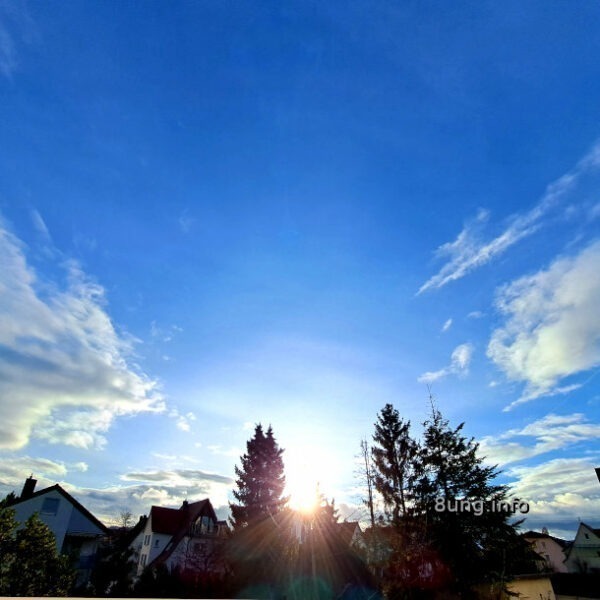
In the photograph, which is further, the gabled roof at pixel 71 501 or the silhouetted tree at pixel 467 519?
the gabled roof at pixel 71 501

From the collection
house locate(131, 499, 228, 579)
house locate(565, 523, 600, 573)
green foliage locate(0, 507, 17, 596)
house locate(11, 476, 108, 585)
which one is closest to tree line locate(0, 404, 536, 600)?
green foliage locate(0, 507, 17, 596)

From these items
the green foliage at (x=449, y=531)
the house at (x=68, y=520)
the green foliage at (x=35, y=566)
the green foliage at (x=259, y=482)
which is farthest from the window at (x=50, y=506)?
the green foliage at (x=449, y=531)

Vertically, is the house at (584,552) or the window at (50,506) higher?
the window at (50,506)

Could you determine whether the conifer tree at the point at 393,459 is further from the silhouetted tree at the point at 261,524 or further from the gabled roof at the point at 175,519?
the gabled roof at the point at 175,519

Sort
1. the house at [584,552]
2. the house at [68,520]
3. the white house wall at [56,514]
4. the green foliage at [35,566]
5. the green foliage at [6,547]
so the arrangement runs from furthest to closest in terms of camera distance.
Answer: the house at [584,552] < the house at [68,520] < the white house wall at [56,514] < the green foliage at [35,566] < the green foliage at [6,547]

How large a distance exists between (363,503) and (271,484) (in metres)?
7.89

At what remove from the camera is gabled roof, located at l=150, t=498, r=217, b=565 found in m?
41.4

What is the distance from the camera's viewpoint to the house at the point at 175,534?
39.4m

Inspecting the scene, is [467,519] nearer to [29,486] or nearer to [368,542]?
[368,542]

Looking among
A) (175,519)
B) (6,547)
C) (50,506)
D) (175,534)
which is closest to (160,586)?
(50,506)

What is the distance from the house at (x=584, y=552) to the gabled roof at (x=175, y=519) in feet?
182

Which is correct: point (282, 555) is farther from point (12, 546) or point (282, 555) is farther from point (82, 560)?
point (82, 560)

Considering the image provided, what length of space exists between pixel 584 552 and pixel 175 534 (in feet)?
199

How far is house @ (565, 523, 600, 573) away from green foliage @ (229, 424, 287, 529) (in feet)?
175
